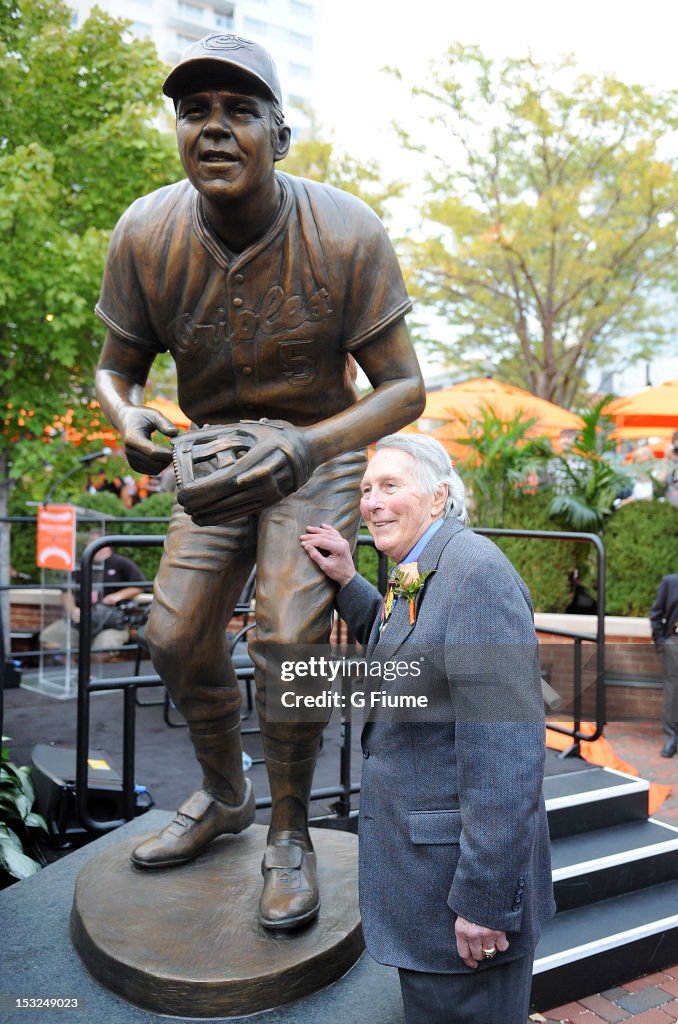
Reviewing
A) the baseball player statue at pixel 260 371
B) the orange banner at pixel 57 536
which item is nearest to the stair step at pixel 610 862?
the baseball player statue at pixel 260 371

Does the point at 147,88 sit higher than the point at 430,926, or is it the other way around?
the point at 147,88

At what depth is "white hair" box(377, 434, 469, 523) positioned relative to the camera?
1957mm

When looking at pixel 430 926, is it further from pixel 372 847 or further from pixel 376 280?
pixel 376 280


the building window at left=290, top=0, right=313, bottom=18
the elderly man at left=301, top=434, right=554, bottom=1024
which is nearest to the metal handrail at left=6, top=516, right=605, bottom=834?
the elderly man at left=301, top=434, right=554, bottom=1024

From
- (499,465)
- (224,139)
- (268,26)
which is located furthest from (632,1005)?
(268,26)

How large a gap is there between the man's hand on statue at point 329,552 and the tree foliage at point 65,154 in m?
5.74

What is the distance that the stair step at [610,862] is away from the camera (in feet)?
11.5

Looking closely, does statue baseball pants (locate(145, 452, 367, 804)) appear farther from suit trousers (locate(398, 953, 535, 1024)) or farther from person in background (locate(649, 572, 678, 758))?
person in background (locate(649, 572, 678, 758))

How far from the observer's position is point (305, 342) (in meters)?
2.35

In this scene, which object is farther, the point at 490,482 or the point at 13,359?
the point at 490,482

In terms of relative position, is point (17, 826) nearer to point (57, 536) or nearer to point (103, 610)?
point (57, 536)

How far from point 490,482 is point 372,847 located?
23.0 feet

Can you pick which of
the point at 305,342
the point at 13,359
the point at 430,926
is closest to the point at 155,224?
the point at 305,342

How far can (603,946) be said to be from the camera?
322 cm
